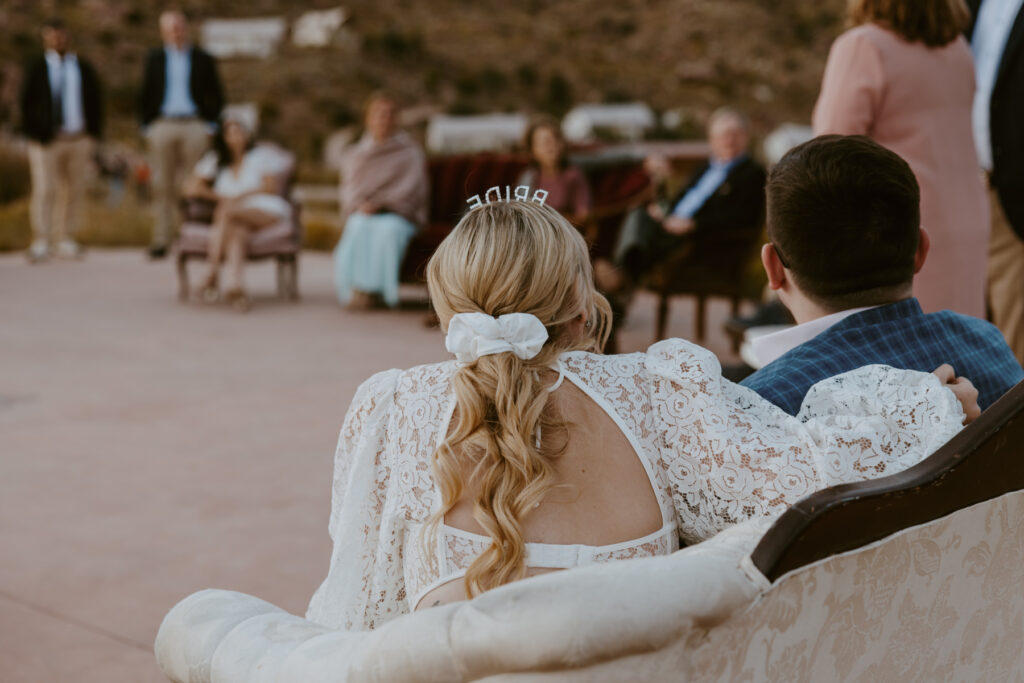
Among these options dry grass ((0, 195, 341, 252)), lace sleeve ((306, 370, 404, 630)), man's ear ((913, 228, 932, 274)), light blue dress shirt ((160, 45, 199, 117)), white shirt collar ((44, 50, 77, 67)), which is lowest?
dry grass ((0, 195, 341, 252))

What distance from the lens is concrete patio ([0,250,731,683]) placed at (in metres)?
2.95

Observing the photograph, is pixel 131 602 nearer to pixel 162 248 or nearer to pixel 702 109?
pixel 162 248

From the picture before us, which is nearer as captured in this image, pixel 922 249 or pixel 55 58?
pixel 922 249

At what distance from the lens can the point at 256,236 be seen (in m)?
8.14

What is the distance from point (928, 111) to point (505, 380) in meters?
2.20

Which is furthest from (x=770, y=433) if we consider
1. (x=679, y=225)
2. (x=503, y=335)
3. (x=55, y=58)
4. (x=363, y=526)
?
(x=55, y=58)

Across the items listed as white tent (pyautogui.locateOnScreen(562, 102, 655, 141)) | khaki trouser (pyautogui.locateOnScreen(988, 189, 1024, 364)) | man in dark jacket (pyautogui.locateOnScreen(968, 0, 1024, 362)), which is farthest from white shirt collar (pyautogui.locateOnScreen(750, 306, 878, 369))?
white tent (pyautogui.locateOnScreen(562, 102, 655, 141))

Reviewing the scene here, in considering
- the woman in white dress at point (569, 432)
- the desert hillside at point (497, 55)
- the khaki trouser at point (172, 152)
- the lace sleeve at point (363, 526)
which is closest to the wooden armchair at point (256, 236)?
the khaki trouser at point (172, 152)

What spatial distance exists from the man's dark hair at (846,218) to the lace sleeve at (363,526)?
0.66 meters

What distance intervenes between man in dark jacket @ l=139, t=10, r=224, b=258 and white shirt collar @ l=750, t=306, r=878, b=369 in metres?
8.82

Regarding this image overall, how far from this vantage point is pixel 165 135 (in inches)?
392

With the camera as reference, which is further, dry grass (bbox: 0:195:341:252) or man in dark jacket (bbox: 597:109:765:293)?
dry grass (bbox: 0:195:341:252)

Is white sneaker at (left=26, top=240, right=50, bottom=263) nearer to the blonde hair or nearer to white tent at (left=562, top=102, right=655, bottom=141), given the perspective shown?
the blonde hair

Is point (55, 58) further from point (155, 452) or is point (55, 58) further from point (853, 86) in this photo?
point (853, 86)
